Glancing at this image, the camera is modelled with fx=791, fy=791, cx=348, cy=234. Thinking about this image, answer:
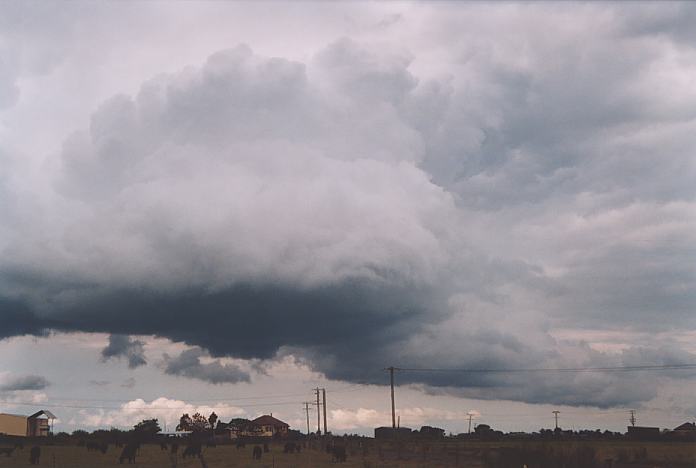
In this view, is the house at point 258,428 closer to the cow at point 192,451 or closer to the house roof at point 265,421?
the house roof at point 265,421

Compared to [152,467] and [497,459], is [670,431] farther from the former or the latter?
[152,467]

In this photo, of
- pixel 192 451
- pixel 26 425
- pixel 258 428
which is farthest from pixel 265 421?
pixel 192 451

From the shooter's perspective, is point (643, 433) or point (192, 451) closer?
point (192, 451)

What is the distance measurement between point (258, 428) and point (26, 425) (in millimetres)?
52088

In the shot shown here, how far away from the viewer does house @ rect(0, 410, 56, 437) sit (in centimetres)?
15450

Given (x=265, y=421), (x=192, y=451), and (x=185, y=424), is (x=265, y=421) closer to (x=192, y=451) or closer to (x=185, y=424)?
(x=185, y=424)

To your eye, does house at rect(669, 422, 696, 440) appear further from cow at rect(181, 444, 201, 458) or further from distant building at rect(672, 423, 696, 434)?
cow at rect(181, 444, 201, 458)

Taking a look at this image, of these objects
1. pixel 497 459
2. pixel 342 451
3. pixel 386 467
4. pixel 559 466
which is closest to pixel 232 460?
pixel 342 451

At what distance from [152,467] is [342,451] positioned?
1934 centimetres

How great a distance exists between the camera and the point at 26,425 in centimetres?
16062

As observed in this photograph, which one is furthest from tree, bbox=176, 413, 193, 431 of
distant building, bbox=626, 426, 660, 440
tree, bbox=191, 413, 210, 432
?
distant building, bbox=626, 426, 660, 440

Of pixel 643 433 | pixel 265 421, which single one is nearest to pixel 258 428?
pixel 265 421

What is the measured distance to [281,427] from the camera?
197 metres

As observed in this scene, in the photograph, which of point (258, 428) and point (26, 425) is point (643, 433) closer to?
point (258, 428)
